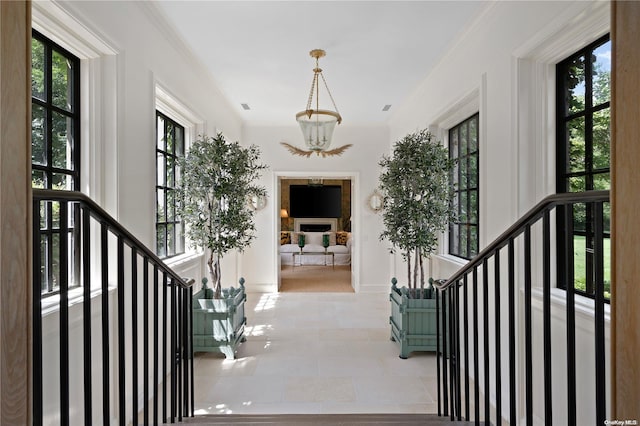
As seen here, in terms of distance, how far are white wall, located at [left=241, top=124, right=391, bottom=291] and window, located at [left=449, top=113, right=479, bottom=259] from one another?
2.20 meters

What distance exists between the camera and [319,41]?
10.6 ft

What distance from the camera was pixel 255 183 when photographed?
20.5 ft

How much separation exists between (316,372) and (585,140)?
8.37 feet

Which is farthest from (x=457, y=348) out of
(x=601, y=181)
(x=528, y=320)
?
(x=601, y=181)

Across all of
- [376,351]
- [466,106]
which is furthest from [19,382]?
[466,106]

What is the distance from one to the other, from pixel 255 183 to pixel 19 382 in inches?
211

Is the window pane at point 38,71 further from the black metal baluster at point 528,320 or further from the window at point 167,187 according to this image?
the black metal baluster at point 528,320

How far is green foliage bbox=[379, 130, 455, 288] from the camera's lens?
349 cm

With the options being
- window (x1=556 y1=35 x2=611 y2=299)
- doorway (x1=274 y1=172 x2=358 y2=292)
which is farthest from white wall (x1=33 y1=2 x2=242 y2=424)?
doorway (x1=274 y1=172 x2=358 y2=292)

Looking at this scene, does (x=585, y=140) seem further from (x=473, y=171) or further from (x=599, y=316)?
(x=473, y=171)

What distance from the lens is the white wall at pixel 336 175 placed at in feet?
20.7

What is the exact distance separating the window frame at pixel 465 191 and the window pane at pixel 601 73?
56.1 inches

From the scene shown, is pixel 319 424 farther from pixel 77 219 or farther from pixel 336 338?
pixel 336 338
